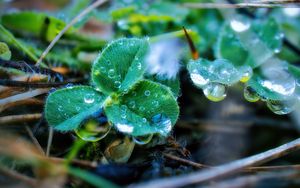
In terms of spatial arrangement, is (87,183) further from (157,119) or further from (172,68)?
(172,68)

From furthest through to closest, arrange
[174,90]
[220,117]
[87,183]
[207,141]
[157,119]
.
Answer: [220,117] < [207,141] < [174,90] < [157,119] < [87,183]

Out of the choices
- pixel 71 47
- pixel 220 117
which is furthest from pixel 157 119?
pixel 71 47

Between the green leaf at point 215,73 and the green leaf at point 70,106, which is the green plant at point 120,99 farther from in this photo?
the green leaf at point 215,73

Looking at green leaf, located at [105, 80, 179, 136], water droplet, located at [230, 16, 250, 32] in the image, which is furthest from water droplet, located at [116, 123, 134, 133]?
water droplet, located at [230, 16, 250, 32]

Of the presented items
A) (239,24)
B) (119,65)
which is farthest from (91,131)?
(239,24)

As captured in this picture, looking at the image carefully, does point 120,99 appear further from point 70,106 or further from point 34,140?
point 34,140

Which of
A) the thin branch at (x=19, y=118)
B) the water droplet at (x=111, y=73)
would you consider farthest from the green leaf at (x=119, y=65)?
the thin branch at (x=19, y=118)

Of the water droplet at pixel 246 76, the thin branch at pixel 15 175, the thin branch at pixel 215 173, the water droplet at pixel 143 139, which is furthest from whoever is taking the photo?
the water droplet at pixel 246 76
